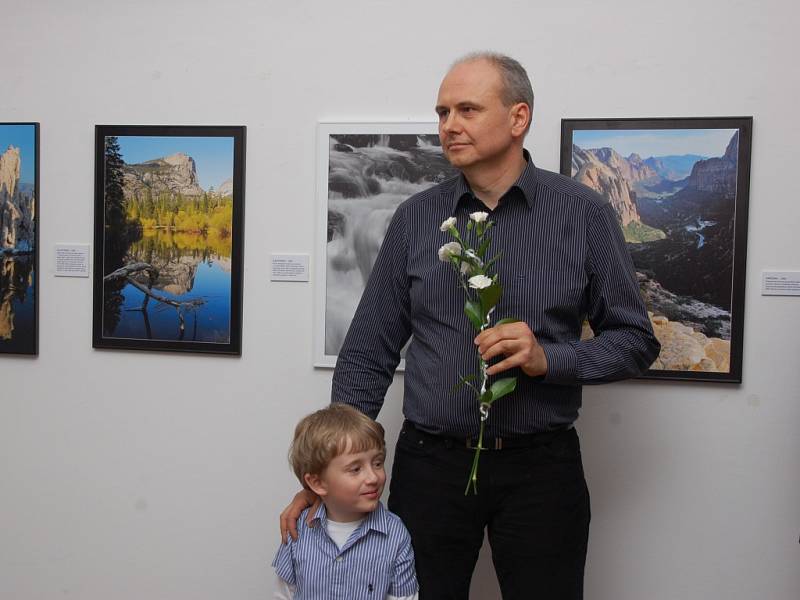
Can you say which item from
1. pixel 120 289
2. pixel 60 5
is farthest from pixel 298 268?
pixel 60 5

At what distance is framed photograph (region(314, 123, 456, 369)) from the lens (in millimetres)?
2654

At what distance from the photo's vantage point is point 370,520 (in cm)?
195

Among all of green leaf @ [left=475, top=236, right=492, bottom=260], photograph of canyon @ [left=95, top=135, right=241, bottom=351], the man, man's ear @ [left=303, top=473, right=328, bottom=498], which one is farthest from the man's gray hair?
photograph of canyon @ [left=95, top=135, right=241, bottom=351]

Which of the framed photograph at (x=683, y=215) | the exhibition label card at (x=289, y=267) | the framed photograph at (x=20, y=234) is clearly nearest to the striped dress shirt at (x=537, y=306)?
the framed photograph at (x=683, y=215)

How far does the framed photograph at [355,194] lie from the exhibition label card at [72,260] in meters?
0.91

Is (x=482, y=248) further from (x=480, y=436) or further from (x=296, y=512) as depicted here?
(x=296, y=512)

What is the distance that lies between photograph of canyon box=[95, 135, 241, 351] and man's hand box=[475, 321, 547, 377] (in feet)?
4.30

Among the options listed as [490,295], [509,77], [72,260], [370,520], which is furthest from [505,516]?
[72,260]

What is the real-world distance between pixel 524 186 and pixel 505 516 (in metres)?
0.83

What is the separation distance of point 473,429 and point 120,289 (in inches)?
62.8

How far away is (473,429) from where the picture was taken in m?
1.90

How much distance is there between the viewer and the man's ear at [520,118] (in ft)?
6.42

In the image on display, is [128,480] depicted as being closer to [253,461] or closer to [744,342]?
[253,461]

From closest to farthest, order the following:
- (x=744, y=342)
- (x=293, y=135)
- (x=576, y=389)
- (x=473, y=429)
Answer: (x=473, y=429) → (x=576, y=389) → (x=744, y=342) → (x=293, y=135)
